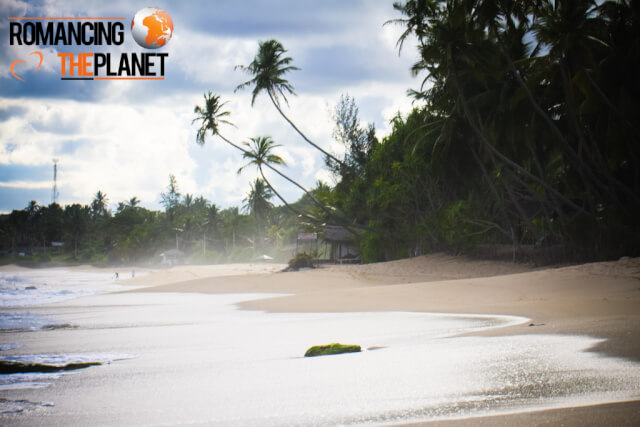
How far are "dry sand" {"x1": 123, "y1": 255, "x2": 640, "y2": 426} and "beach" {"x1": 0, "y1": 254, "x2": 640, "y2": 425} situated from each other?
21 mm

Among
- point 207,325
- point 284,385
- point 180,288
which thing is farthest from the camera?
point 180,288

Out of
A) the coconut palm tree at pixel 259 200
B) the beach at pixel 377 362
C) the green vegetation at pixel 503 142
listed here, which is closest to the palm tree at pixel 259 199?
the coconut palm tree at pixel 259 200

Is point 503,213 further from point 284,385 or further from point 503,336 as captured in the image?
point 284,385

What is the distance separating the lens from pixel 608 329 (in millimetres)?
4113

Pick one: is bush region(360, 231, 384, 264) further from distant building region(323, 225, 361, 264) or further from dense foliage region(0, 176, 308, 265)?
dense foliage region(0, 176, 308, 265)

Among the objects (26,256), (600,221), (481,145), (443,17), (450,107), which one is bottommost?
(26,256)

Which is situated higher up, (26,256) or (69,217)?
(69,217)

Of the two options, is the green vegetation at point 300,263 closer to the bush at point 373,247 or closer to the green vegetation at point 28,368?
the bush at point 373,247

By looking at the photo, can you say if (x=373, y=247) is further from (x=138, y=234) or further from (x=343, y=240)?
(x=138, y=234)

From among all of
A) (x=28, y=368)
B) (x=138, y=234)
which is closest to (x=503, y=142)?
(x=28, y=368)

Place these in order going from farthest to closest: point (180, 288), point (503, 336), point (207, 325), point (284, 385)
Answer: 1. point (180, 288)
2. point (207, 325)
3. point (503, 336)
4. point (284, 385)

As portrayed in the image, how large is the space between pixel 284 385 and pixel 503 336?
2257 mm

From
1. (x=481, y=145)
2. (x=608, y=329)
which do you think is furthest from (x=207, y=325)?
(x=481, y=145)

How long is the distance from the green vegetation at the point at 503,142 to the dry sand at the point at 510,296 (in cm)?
201
